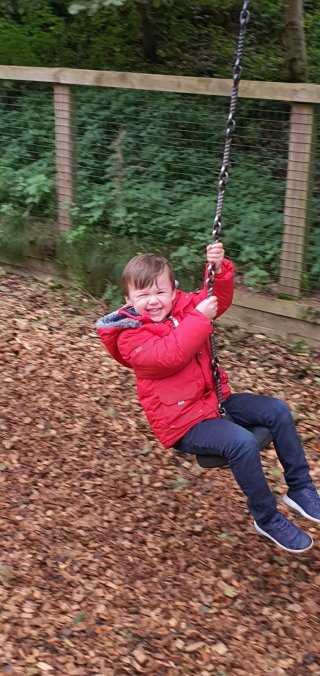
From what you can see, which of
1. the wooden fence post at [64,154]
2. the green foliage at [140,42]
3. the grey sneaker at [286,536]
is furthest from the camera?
the green foliage at [140,42]

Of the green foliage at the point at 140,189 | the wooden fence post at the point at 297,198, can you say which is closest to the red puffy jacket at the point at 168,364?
the wooden fence post at the point at 297,198

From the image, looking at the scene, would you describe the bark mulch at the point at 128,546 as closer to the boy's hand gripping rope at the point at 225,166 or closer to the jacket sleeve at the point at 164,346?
the boy's hand gripping rope at the point at 225,166

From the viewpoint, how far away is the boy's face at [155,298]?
2.80 m

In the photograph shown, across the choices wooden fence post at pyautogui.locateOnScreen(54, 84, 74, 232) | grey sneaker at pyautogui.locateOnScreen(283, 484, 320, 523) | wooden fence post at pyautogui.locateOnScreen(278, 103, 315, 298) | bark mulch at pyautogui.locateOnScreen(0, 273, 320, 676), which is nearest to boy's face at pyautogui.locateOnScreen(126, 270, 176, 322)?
grey sneaker at pyautogui.locateOnScreen(283, 484, 320, 523)

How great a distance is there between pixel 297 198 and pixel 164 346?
8.19 feet

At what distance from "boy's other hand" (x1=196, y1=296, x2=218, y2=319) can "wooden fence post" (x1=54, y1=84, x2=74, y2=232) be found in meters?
3.59

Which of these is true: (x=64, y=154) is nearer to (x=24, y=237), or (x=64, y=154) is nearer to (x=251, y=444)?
(x=24, y=237)

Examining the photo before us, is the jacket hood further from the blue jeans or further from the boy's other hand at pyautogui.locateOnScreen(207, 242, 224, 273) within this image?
the blue jeans

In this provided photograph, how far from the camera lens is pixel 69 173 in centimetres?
602

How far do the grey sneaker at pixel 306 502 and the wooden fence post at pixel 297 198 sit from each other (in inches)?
93.4

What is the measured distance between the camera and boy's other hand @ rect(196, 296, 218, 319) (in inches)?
106

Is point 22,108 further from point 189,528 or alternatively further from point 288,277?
point 189,528

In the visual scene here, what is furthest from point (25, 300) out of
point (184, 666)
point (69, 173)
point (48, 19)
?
point (48, 19)

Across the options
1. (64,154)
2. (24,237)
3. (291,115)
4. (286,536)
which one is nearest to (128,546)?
(286,536)
